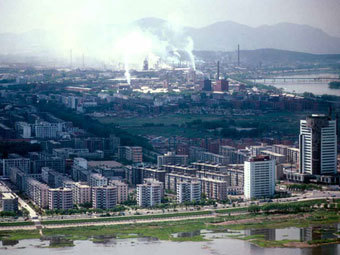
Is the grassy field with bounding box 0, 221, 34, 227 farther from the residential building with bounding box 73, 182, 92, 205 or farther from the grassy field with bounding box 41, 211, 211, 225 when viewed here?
the residential building with bounding box 73, 182, 92, 205

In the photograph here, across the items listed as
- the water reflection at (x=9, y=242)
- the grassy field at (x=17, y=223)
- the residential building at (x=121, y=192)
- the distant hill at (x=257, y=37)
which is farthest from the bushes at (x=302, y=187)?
the distant hill at (x=257, y=37)

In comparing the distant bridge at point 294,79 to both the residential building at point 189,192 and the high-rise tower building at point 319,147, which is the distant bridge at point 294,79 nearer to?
the high-rise tower building at point 319,147

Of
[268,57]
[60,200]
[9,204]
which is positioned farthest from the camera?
[268,57]

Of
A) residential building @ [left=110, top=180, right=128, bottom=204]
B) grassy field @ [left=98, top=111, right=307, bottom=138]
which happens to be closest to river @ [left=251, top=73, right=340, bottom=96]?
grassy field @ [left=98, top=111, right=307, bottom=138]

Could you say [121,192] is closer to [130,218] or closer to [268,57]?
[130,218]

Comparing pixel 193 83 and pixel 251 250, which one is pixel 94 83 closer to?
pixel 193 83

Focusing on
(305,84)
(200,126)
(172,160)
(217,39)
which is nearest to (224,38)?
(217,39)

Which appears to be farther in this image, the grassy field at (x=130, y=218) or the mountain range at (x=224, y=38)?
the mountain range at (x=224, y=38)

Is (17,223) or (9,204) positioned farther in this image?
(9,204)
